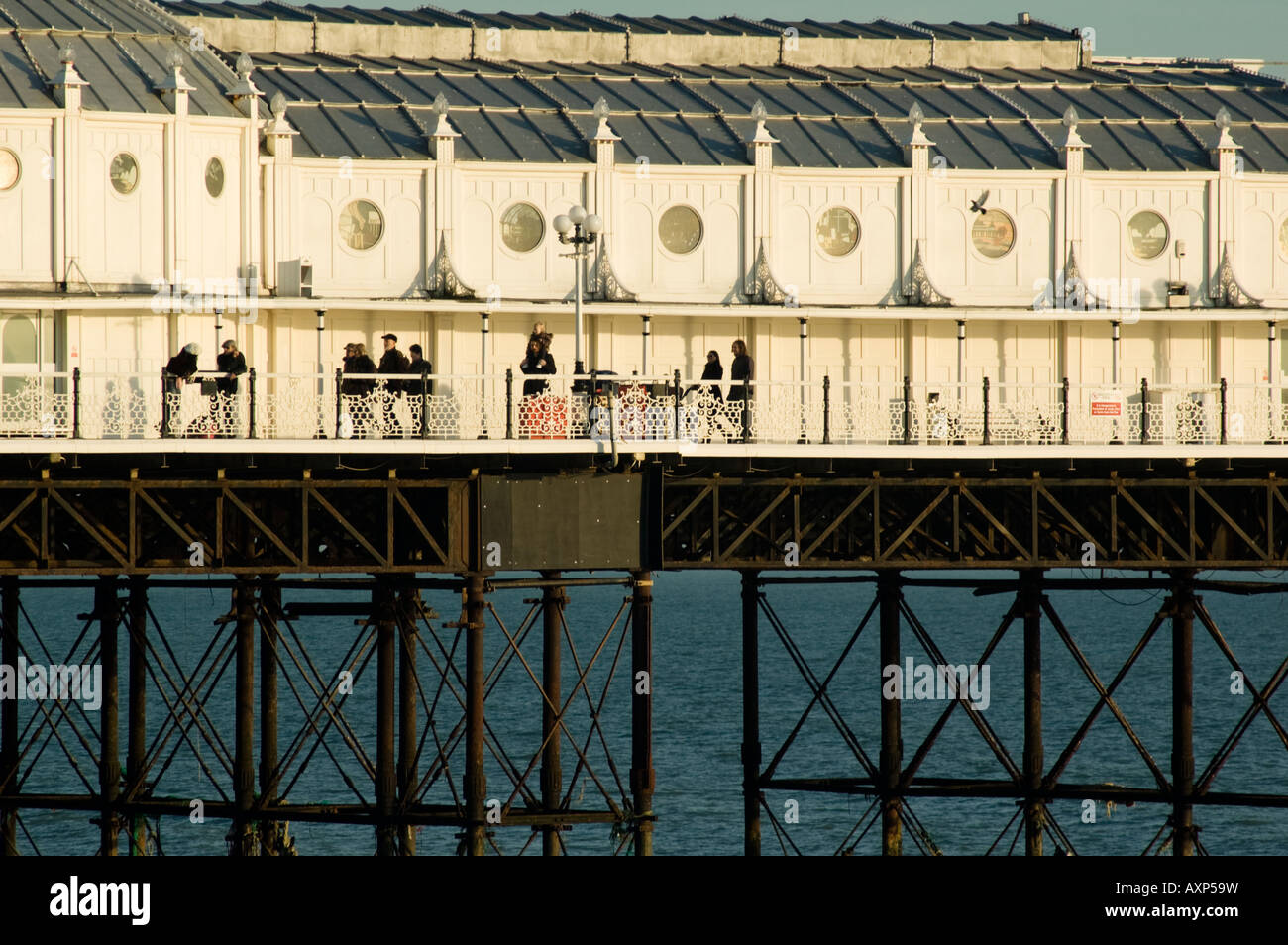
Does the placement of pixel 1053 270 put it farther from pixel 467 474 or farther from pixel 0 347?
pixel 0 347

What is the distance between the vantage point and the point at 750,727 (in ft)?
142

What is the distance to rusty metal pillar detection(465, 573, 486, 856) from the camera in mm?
35469

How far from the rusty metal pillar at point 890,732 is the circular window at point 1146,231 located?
8.97 meters

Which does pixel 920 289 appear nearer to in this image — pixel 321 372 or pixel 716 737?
pixel 321 372

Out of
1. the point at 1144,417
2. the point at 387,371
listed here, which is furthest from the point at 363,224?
the point at 1144,417

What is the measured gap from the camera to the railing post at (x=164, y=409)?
115 feet

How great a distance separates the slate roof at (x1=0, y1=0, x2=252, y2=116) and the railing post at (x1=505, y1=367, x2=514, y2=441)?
382 inches

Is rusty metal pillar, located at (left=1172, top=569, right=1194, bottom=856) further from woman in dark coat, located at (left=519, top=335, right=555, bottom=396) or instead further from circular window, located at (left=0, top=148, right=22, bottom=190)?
circular window, located at (left=0, top=148, right=22, bottom=190)

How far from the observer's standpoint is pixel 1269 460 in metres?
38.8

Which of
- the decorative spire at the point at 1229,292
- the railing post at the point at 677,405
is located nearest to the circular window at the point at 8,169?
the railing post at the point at 677,405

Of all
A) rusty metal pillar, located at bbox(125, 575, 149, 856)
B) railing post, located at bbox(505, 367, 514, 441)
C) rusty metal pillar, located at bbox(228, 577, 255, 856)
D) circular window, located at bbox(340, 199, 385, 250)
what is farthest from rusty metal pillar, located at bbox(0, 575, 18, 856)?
railing post, located at bbox(505, 367, 514, 441)

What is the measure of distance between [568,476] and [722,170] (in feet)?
33.3

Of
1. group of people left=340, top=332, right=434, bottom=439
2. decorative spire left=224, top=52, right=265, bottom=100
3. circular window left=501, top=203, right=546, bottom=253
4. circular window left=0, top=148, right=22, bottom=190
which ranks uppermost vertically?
decorative spire left=224, top=52, right=265, bottom=100
